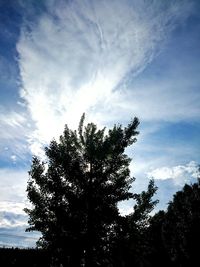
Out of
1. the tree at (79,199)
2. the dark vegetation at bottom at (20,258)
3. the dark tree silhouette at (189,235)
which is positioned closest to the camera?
the tree at (79,199)

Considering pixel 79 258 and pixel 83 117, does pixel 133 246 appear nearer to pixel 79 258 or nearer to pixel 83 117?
pixel 79 258

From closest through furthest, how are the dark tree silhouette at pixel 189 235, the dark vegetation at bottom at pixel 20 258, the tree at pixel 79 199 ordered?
the tree at pixel 79 199, the dark tree silhouette at pixel 189 235, the dark vegetation at bottom at pixel 20 258

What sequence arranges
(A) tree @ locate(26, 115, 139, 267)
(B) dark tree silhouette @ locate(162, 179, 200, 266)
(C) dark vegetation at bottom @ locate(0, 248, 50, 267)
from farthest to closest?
(C) dark vegetation at bottom @ locate(0, 248, 50, 267) → (B) dark tree silhouette @ locate(162, 179, 200, 266) → (A) tree @ locate(26, 115, 139, 267)

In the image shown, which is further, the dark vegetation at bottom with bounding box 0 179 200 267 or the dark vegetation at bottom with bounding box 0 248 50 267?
the dark vegetation at bottom with bounding box 0 248 50 267

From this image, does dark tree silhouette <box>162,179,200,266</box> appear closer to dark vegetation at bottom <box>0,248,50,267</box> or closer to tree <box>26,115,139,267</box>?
tree <box>26,115,139,267</box>

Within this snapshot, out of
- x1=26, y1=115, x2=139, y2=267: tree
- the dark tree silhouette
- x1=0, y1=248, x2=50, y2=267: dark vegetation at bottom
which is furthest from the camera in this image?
x1=0, y1=248, x2=50, y2=267: dark vegetation at bottom

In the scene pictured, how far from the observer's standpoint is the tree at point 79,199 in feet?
49.4

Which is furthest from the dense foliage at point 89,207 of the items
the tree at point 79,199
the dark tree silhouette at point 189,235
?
the dark tree silhouette at point 189,235

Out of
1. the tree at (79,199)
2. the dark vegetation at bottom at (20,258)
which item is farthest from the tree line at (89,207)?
the dark vegetation at bottom at (20,258)

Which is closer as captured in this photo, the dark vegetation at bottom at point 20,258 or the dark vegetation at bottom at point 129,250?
the dark vegetation at bottom at point 129,250

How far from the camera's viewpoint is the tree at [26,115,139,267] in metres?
15.0

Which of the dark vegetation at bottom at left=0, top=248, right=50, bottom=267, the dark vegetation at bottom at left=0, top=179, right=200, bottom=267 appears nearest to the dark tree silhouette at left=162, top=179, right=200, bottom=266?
the dark vegetation at bottom at left=0, top=179, right=200, bottom=267

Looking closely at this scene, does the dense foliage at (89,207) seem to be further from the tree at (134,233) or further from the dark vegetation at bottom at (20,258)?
the dark vegetation at bottom at (20,258)

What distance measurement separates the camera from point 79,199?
15.4 meters
